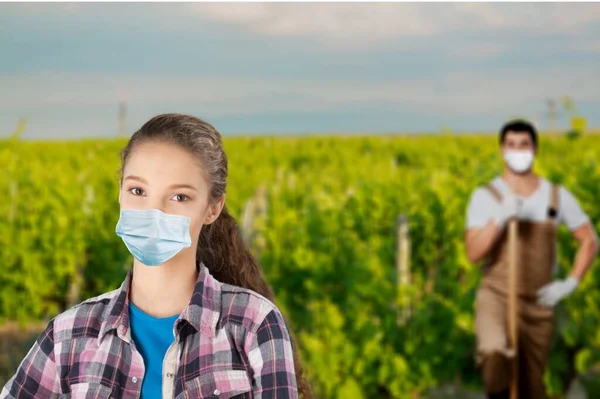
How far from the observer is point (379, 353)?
7.32 meters

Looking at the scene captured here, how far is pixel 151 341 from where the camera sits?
1.86m

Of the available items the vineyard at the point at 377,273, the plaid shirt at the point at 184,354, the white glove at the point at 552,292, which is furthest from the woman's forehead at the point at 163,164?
the vineyard at the point at 377,273

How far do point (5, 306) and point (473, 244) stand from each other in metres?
5.72

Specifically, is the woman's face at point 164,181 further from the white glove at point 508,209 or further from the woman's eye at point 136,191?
the white glove at point 508,209

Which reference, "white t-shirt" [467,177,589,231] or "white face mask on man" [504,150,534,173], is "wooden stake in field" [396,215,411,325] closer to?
"white t-shirt" [467,177,589,231]

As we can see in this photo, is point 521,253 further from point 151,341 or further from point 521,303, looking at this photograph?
point 151,341

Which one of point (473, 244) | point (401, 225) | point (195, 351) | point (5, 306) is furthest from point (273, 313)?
point (5, 306)

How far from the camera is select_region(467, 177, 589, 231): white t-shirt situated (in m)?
5.71

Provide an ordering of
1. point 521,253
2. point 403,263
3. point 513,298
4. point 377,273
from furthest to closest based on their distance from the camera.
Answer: point 403,263, point 377,273, point 521,253, point 513,298

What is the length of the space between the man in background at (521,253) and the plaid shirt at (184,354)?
405cm

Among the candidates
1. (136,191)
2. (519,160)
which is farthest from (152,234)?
(519,160)

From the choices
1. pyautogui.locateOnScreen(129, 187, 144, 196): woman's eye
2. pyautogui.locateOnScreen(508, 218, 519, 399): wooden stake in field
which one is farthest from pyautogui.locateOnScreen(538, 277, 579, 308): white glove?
pyautogui.locateOnScreen(129, 187, 144, 196): woman's eye

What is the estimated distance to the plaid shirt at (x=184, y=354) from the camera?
1.79 m

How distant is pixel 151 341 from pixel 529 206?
436 centimetres
